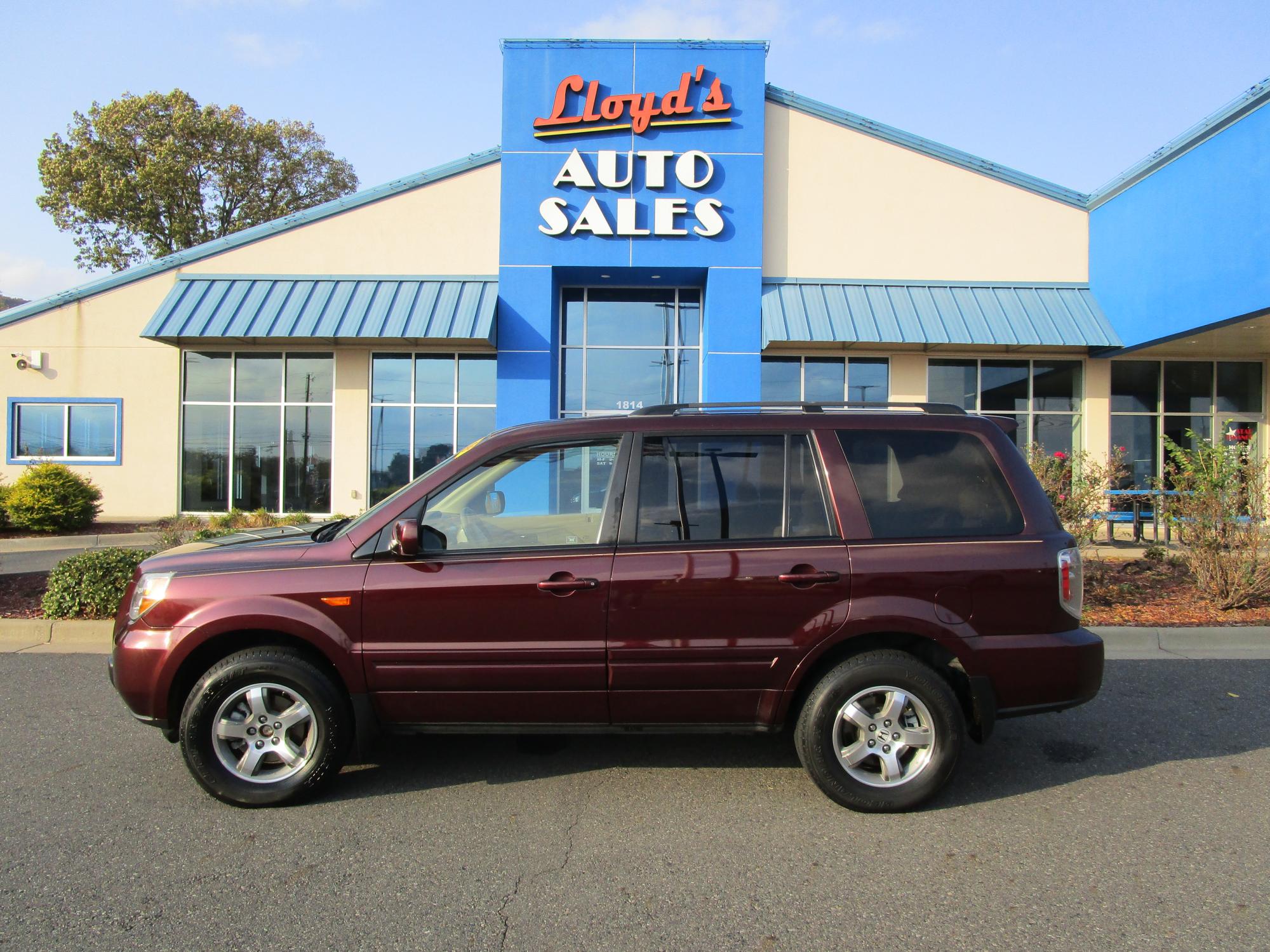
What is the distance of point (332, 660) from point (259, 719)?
45 cm

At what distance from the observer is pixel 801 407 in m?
4.23

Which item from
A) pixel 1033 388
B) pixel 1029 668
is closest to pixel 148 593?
pixel 1029 668

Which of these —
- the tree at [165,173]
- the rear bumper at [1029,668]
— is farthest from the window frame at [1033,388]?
the tree at [165,173]

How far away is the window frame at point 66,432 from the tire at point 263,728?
1562 cm

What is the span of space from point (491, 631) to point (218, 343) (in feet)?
49.5

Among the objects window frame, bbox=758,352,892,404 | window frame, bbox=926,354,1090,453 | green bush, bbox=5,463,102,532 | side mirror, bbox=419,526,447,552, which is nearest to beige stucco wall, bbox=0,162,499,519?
green bush, bbox=5,463,102,532

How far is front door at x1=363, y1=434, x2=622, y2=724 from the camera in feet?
12.2

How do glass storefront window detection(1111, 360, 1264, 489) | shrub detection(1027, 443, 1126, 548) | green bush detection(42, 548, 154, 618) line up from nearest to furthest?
green bush detection(42, 548, 154, 618), shrub detection(1027, 443, 1126, 548), glass storefront window detection(1111, 360, 1264, 489)

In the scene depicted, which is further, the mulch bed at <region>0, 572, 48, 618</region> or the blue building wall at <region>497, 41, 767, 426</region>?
the blue building wall at <region>497, 41, 767, 426</region>

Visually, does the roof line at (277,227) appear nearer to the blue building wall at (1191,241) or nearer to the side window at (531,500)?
the blue building wall at (1191,241)

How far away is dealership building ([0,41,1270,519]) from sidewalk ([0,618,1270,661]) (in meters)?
8.85

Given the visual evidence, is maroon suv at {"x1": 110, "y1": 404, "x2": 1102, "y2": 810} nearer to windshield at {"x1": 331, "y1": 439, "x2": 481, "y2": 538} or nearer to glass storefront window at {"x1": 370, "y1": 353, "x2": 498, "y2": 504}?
windshield at {"x1": 331, "y1": 439, "x2": 481, "y2": 538}

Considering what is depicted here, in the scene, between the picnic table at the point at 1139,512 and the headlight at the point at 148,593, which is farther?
the picnic table at the point at 1139,512

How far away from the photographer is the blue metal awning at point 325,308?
1520 centimetres
